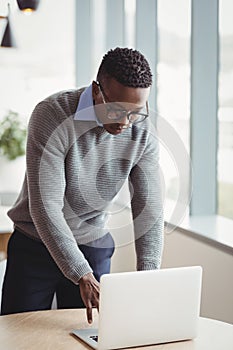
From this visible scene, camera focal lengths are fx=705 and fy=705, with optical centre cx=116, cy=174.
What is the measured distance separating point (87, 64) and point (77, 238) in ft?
8.69

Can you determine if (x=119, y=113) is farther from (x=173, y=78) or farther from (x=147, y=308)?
(x=173, y=78)

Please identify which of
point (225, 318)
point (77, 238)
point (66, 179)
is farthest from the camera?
point (225, 318)

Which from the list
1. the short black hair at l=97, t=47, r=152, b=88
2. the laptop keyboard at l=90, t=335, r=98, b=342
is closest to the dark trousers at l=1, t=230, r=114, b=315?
the laptop keyboard at l=90, t=335, r=98, b=342

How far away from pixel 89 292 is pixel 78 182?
379mm

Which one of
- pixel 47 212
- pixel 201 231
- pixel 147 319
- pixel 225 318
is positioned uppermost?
pixel 47 212

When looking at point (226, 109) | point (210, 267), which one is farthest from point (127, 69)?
point (226, 109)

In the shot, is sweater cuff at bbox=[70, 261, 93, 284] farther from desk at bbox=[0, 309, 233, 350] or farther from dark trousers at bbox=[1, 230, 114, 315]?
dark trousers at bbox=[1, 230, 114, 315]

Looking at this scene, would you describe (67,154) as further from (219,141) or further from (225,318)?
(219,141)

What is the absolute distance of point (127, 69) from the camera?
197 centimetres

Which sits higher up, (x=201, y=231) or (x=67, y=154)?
(x=67, y=154)

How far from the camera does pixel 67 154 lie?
7.09ft

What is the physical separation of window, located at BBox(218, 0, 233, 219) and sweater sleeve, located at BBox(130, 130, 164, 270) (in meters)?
1.30

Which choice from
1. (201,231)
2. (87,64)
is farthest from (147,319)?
(87,64)

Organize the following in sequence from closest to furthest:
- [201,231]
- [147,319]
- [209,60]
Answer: [147,319] → [201,231] → [209,60]
